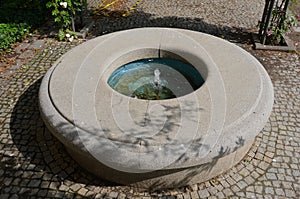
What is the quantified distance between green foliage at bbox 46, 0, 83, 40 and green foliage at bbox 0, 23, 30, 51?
1.07 metres

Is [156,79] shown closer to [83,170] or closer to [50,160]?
[83,170]

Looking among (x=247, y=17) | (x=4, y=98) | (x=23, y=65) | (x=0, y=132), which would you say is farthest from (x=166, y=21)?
(x=0, y=132)

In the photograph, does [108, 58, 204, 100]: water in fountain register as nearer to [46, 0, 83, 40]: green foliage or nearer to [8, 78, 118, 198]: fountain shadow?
[8, 78, 118, 198]: fountain shadow

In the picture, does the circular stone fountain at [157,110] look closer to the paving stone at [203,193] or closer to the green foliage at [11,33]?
the paving stone at [203,193]

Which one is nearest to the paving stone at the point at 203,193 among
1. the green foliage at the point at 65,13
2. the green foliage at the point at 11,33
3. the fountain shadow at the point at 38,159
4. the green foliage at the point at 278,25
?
the fountain shadow at the point at 38,159

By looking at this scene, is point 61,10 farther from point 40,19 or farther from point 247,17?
point 247,17

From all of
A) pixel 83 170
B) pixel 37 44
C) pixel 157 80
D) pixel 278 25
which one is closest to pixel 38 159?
pixel 83 170

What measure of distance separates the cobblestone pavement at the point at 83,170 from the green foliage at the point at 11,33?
1881mm

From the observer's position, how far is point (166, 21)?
30.7 ft

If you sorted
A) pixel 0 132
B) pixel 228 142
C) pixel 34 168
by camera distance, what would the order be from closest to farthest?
pixel 228 142 < pixel 34 168 < pixel 0 132

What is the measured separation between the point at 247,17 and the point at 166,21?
273 cm

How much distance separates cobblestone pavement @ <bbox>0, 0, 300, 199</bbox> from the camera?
4.21 meters

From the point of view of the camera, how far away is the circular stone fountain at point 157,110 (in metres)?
3.79

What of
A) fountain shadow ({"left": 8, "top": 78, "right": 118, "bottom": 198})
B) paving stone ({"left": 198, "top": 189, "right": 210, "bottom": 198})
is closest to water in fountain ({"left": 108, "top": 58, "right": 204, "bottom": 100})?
fountain shadow ({"left": 8, "top": 78, "right": 118, "bottom": 198})
